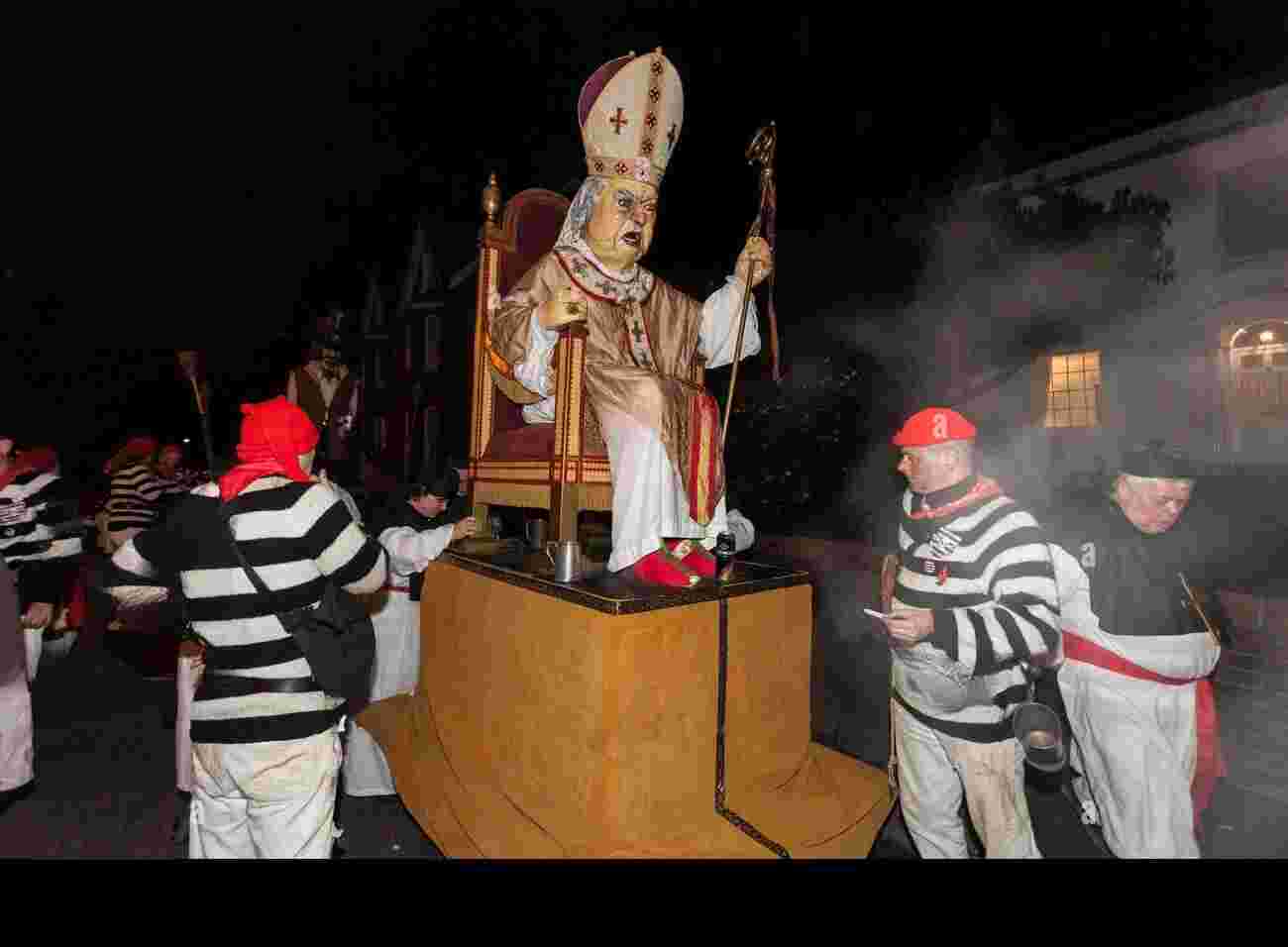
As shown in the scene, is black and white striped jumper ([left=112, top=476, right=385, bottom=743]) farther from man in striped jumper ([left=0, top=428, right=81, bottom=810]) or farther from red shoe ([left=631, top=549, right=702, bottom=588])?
man in striped jumper ([left=0, top=428, right=81, bottom=810])

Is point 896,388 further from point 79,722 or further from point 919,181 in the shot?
point 79,722

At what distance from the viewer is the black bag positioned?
1812mm

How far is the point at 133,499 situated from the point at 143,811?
14.2 ft

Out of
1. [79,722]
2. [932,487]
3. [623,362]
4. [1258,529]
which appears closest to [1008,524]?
[932,487]

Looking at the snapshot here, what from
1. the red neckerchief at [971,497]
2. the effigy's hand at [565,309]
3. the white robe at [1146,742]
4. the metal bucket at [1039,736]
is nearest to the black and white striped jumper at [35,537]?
the effigy's hand at [565,309]

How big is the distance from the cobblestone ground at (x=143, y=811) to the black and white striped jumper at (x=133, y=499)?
213cm

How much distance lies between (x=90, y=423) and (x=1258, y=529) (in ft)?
26.7

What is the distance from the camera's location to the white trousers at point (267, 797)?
1.85 metres

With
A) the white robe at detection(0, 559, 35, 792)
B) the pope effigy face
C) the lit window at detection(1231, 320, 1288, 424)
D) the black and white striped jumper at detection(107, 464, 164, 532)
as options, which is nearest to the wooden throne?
the pope effigy face

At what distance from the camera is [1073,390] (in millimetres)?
4430

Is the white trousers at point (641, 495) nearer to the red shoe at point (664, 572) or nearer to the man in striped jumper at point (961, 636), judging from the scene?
the red shoe at point (664, 572)

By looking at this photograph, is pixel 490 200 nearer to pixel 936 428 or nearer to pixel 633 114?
pixel 633 114

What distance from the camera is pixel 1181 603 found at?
1846 millimetres

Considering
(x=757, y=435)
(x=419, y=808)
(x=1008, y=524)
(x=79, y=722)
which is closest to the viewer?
(x=1008, y=524)
